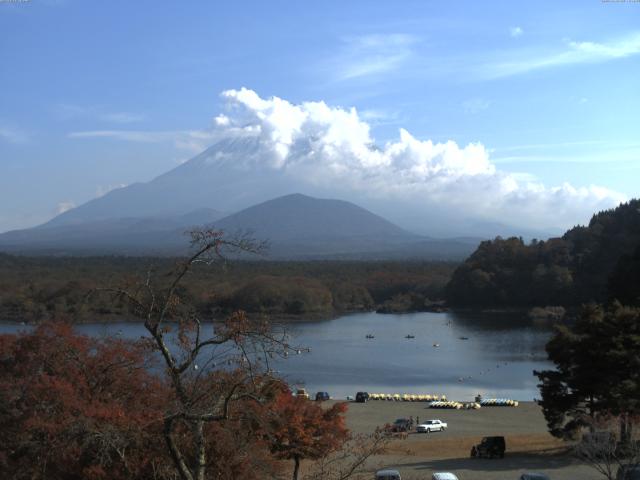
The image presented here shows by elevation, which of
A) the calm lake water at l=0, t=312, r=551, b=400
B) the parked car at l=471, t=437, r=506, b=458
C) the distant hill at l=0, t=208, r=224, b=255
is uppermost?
the distant hill at l=0, t=208, r=224, b=255

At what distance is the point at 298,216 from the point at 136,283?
617ft

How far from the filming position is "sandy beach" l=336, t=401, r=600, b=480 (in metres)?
11.4

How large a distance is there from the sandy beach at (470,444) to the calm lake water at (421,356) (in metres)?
2.50

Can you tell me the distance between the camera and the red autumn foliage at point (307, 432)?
934 centimetres

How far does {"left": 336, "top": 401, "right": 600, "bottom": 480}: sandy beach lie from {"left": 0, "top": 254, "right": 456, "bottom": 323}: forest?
17047 millimetres

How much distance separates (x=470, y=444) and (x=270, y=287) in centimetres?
3500

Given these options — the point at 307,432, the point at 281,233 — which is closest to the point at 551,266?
the point at 307,432

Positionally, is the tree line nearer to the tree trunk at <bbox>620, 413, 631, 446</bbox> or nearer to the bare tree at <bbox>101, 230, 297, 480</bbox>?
the bare tree at <bbox>101, 230, 297, 480</bbox>

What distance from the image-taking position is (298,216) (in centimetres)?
19150

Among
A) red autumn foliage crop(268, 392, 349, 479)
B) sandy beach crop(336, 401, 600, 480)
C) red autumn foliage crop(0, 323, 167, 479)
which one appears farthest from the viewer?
sandy beach crop(336, 401, 600, 480)

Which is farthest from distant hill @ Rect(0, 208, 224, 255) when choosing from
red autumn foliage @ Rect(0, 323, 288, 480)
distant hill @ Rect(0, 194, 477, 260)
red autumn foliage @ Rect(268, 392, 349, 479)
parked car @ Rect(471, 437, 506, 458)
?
red autumn foliage @ Rect(0, 323, 288, 480)

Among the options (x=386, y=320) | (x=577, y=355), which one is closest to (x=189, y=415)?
(x=577, y=355)

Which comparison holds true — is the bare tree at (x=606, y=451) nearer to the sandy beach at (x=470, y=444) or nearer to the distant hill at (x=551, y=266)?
the sandy beach at (x=470, y=444)

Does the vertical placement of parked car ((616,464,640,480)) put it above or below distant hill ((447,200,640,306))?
below
